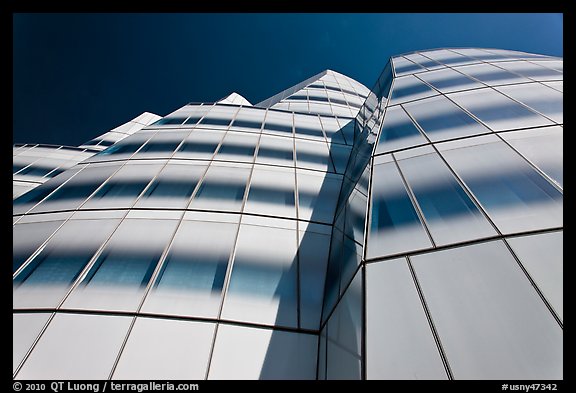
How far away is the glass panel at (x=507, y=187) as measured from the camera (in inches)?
258

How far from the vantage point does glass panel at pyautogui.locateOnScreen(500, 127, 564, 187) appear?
785 cm

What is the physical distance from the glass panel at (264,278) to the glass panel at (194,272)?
0.49m

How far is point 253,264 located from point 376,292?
522cm

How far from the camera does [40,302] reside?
27.0ft

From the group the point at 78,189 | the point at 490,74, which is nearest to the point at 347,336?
the point at 78,189

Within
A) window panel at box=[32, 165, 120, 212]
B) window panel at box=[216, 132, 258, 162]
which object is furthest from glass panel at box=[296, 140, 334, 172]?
window panel at box=[32, 165, 120, 212]

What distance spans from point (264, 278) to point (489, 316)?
668cm

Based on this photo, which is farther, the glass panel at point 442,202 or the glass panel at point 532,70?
the glass panel at point 532,70

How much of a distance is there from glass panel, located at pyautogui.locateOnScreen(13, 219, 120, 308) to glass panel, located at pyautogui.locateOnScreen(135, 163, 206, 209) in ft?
6.16

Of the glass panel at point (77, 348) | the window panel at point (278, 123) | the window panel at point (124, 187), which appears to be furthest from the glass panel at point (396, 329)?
the window panel at point (278, 123)

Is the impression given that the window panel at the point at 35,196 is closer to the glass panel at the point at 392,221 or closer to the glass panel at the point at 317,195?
the glass panel at the point at 317,195

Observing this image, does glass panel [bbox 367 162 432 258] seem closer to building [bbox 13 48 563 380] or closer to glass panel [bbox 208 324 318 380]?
building [bbox 13 48 563 380]
